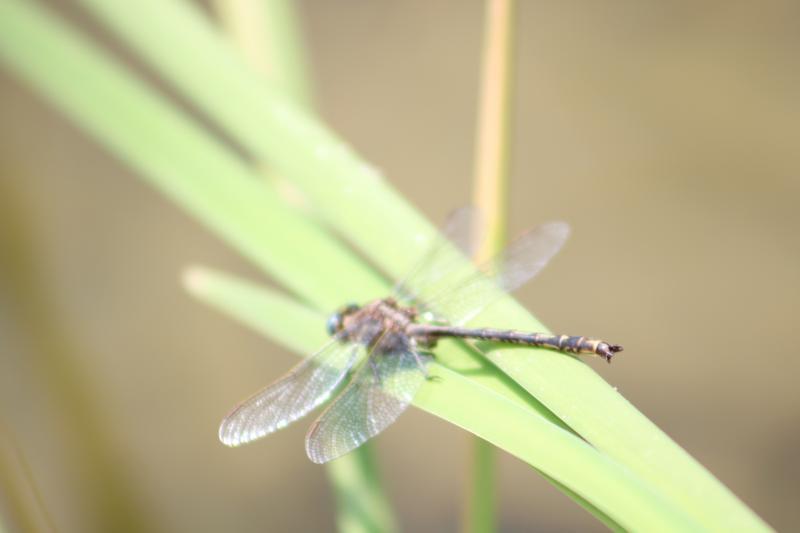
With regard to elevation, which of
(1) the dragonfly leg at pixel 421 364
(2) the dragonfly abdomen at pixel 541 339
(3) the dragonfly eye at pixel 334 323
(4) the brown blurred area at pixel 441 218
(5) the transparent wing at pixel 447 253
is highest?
(4) the brown blurred area at pixel 441 218

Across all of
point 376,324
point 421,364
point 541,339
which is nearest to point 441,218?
point 376,324

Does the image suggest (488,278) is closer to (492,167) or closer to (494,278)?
(494,278)

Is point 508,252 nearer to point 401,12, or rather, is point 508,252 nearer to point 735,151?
point 735,151

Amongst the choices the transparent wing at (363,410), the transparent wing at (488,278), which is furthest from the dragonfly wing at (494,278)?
the transparent wing at (363,410)

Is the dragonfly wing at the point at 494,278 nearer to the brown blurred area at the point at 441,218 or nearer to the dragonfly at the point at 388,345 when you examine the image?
the dragonfly at the point at 388,345

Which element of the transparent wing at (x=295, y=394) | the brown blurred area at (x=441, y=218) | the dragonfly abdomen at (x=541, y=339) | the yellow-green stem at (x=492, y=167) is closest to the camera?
the dragonfly abdomen at (x=541, y=339)
